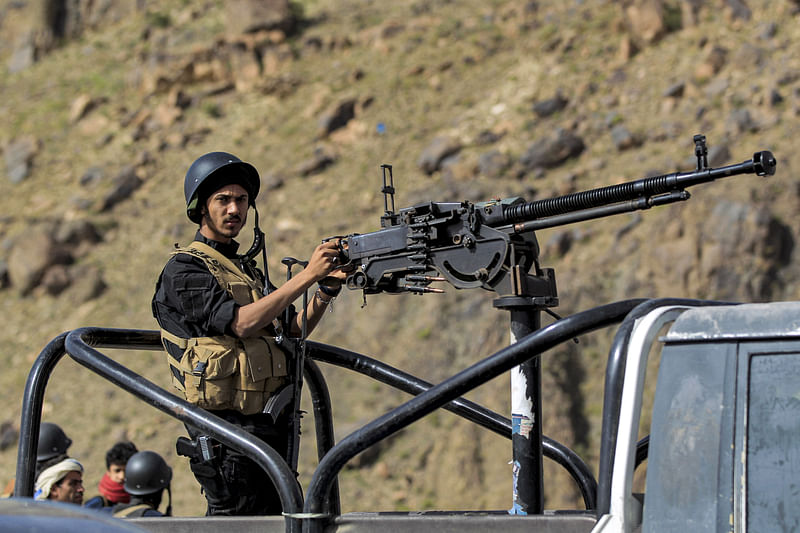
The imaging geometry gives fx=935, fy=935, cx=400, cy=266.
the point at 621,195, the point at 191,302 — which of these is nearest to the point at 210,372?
the point at 191,302

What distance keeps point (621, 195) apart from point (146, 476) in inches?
140

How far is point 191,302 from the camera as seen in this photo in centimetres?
320

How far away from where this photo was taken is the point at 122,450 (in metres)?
5.96

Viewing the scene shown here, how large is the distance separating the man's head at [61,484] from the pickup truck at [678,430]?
291 cm

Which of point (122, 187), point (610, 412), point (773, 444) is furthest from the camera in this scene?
point (122, 187)

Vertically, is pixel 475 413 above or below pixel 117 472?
above

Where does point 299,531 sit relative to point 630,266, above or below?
below

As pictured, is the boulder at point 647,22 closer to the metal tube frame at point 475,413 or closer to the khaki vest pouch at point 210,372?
the metal tube frame at point 475,413

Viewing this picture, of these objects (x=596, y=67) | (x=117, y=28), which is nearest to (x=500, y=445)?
(x=596, y=67)

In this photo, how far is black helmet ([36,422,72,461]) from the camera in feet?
19.2

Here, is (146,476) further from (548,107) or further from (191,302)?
(548,107)

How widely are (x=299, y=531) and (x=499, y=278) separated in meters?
1.06

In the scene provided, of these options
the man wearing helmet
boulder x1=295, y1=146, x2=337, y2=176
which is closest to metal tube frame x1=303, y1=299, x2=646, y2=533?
the man wearing helmet

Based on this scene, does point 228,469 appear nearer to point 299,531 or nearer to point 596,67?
point 299,531
